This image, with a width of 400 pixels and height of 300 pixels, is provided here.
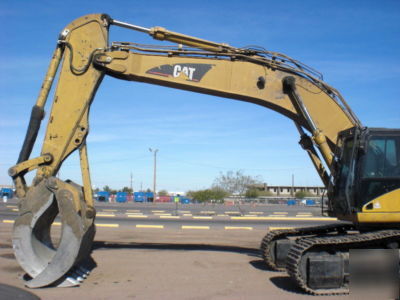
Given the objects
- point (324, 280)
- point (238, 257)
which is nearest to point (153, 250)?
point (238, 257)

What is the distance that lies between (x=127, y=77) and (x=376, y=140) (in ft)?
17.5

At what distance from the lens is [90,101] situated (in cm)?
862

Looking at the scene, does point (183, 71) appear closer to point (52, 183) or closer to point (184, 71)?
point (184, 71)

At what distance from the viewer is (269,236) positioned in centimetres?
988

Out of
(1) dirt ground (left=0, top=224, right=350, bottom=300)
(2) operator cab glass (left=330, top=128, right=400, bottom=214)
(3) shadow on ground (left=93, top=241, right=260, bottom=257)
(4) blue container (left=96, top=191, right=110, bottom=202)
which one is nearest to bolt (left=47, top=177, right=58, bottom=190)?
(1) dirt ground (left=0, top=224, right=350, bottom=300)

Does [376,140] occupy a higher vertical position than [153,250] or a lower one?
higher

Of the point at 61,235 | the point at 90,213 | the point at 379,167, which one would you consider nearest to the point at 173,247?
the point at 90,213

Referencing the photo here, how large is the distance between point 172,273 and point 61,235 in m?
2.58

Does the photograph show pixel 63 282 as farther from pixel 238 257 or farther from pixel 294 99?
pixel 294 99

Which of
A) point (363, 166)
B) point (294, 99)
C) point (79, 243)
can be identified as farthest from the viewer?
point (294, 99)

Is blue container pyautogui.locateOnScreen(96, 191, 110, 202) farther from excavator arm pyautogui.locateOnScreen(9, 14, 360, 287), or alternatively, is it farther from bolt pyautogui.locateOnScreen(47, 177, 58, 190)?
bolt pyautogui.locateOnScreen(47, 177, 58, 190)

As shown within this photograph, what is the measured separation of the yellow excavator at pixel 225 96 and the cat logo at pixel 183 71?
22 millimetres

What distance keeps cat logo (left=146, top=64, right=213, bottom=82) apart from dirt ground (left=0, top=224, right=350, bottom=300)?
425 centimetres

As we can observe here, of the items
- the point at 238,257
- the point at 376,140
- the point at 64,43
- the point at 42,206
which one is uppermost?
the point at 64,43
